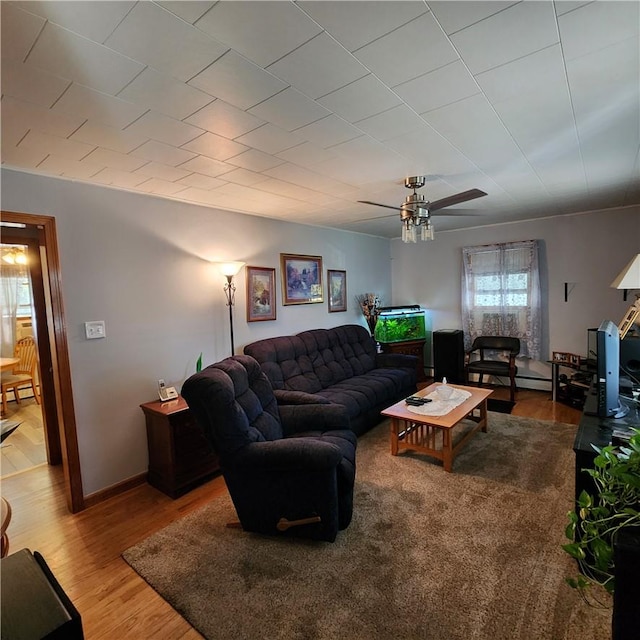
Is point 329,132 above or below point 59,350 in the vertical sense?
above

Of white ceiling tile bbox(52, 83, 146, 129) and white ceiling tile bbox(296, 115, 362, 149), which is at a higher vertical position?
white ceiling tile bbox(296, 115, 362, 149)

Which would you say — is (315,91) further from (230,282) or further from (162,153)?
(230,282)

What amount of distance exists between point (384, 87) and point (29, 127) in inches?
66.1

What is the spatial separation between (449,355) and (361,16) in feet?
14.5

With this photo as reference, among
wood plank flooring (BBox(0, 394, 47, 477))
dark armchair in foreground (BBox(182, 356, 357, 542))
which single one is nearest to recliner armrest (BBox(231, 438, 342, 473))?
dark armchair in foreground (BBox(182, 356, 357, 542))

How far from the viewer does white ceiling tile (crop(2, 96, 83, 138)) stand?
4.82ft

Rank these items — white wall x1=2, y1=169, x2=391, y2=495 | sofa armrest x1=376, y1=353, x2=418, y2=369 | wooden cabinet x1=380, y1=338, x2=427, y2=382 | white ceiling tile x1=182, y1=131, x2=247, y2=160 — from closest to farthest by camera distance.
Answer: white ceiling tile x1=182, y1=131, x2=247, y2=160, white wall x1=2, y1=169, x2=391, y2=495, sofa armrest x1=376, y1=353, x2=418, y2=369, wooden cabinet x1=380, y1=338, x2=427, y2=382

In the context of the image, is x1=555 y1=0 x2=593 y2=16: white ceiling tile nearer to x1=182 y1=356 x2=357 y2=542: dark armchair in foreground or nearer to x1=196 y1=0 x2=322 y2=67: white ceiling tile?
A: x1=196 y1=0 x2=322 y2=67: white ceiling tile

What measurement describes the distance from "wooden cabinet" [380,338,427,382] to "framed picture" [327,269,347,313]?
86 cm

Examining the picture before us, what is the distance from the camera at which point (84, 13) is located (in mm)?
1007

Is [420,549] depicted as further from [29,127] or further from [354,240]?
[354,240]

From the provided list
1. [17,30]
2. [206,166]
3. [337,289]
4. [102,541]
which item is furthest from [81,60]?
[337,289]

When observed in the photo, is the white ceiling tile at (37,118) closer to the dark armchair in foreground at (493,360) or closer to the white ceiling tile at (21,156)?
the white ceiling tile at (21,156)

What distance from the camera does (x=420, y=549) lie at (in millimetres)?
1969
